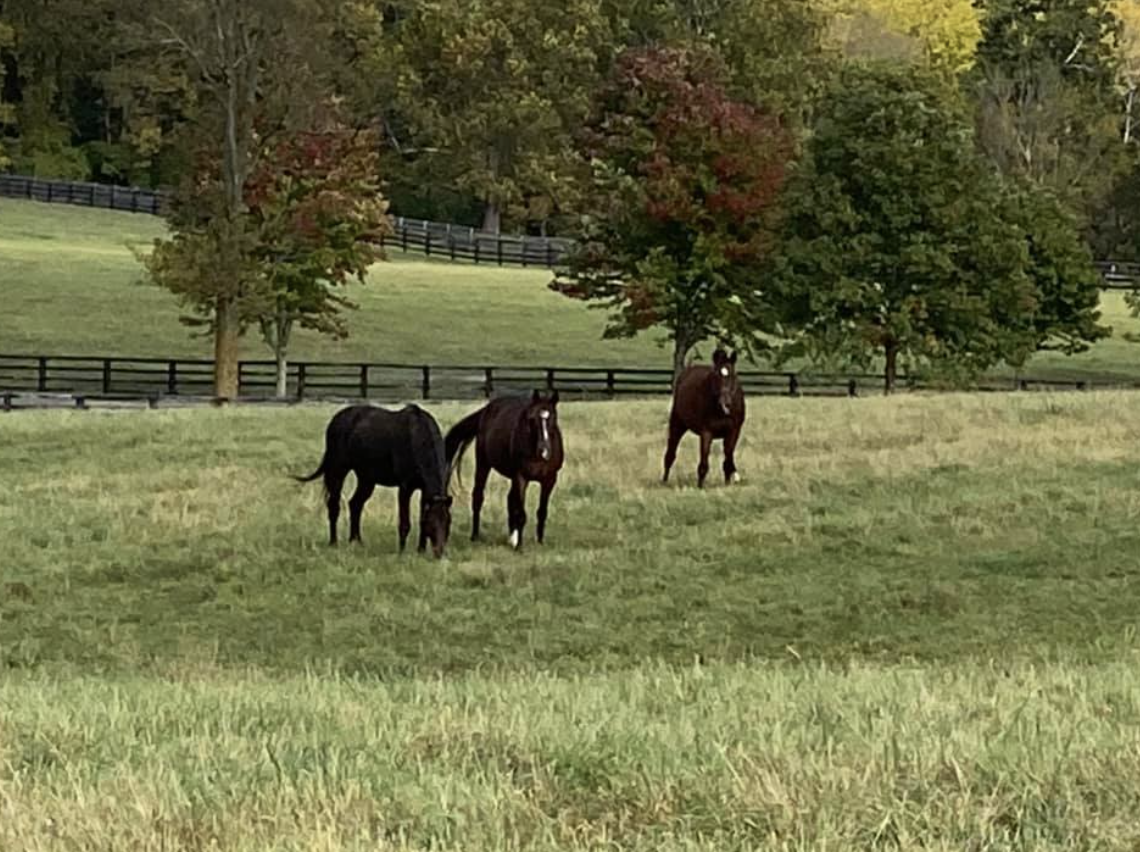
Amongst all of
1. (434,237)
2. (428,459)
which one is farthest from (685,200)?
(434,237)

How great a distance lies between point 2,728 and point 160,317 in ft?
169

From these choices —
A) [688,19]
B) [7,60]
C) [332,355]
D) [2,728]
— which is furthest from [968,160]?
[7,60]

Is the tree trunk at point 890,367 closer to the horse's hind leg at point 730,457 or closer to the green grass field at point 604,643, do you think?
the green grass field at point 604,643

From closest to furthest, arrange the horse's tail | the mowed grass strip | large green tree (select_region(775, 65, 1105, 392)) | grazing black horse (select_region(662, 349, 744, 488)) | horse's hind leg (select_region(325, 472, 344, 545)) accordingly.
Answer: the mowed grass strip
horse's hind leg (select_region(325, 472, 344, 545))
the horse's tail
grazing black horse (select_region(662, 349, 744, 488))
large green tree (select_region(775, 65, 1105, 392))

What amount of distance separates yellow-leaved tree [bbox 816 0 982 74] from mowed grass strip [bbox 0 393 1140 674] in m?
81.3

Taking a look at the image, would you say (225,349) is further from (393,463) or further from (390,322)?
(393,463)

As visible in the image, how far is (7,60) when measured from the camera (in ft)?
289

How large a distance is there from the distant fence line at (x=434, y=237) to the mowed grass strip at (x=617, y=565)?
5619cm

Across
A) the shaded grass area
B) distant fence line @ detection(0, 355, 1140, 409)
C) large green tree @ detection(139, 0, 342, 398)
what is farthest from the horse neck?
the shaded grass area

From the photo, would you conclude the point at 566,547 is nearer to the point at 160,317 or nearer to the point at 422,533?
the point at 422,533

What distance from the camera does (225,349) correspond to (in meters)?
40.8

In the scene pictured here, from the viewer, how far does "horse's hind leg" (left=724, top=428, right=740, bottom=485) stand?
1955cm

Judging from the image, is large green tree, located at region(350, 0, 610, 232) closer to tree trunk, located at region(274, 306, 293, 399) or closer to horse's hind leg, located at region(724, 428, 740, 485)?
tree trunk, located at region(274, 306, 293, 399)

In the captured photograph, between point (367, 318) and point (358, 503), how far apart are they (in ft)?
138
